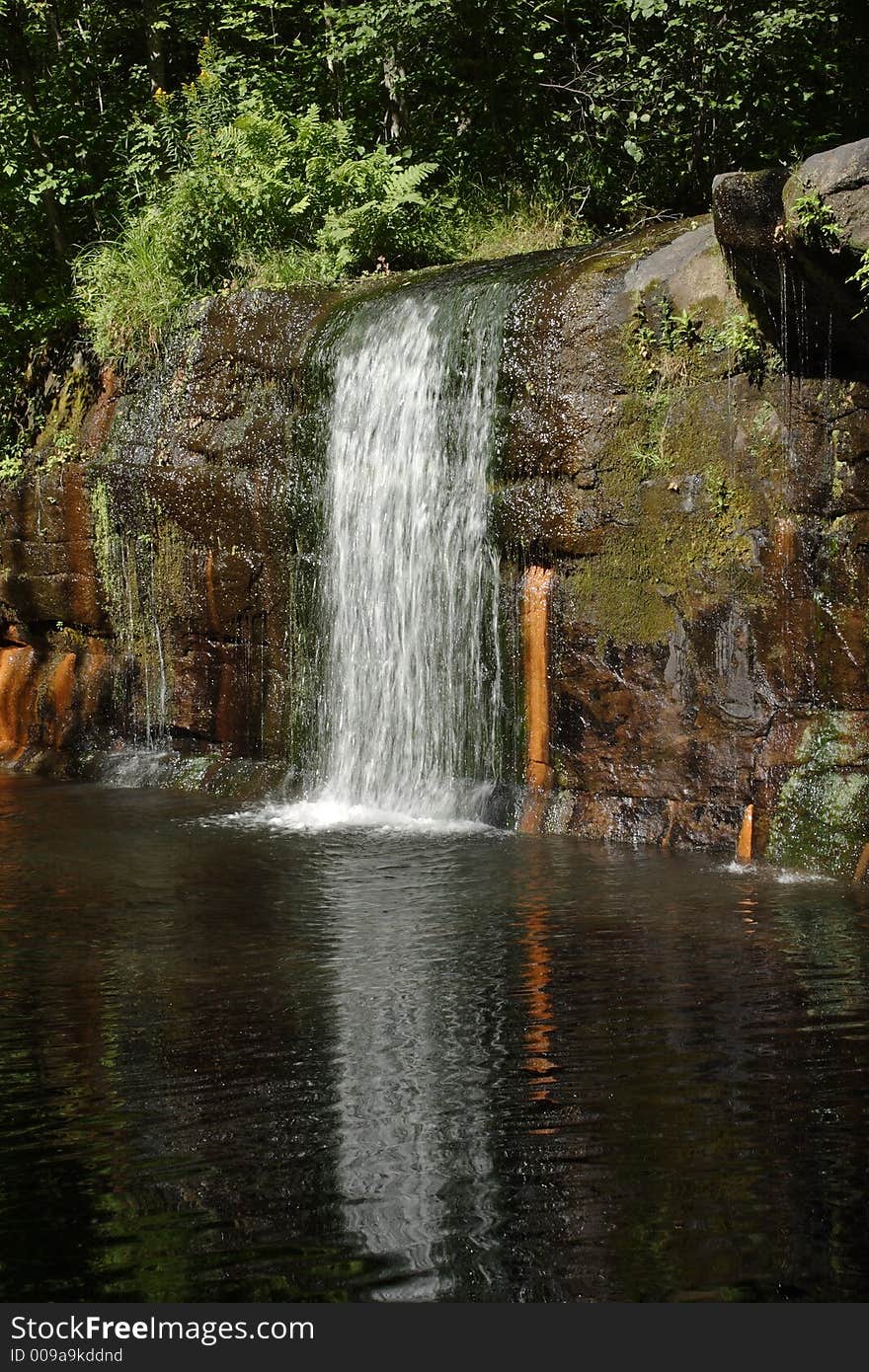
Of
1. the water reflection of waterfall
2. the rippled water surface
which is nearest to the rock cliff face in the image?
the rippled water surface

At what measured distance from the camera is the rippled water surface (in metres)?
3.40

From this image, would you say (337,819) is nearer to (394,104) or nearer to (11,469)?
(11,469)

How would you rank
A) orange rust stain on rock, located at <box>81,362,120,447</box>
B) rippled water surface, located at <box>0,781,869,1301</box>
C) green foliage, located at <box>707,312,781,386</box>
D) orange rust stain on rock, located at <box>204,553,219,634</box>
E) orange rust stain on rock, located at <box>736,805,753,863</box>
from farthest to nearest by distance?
1. orange rust stain on rock, located at <box>81,362,120,447</box>
2. orange rust stain on rock, located at <box>204,553,219,634</box>
3. green foliage, located at <box>707,312,781,386</box>
4. orange rust stain on rock, located at <box>736,805,753,863</box>
5. rippled water surface, located at <box>0,781,869,1301</box>

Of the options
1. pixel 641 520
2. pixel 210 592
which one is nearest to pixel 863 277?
pixel 641 520

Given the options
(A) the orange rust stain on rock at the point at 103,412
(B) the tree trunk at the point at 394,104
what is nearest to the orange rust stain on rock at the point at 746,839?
(A) the orange rust stain on rock at the point at 103,412

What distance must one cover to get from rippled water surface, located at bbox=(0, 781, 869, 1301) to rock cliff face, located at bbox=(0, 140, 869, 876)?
1.03 metres

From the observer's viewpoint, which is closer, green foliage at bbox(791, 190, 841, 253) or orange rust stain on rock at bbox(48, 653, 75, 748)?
green foliage at bbox(791, 190, 841, 253)

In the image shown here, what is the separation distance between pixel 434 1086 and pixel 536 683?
4.84m

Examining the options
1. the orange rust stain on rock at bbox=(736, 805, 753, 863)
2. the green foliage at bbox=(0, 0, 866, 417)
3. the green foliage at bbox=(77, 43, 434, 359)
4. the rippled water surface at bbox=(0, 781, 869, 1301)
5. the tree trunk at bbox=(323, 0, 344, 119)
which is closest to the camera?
the rippled water surface at bbox=(0, 781, 869, 1301)

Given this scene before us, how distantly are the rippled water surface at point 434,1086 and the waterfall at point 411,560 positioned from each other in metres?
2.01

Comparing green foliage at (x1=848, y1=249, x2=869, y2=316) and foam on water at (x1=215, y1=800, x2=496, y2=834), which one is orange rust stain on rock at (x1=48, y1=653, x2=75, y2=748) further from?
green foliage at (x1=848, y1=249, x2=869, y2=316)

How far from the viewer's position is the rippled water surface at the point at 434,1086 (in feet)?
11.2

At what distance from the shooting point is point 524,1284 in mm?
3295

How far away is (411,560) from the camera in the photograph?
32.2 feet
